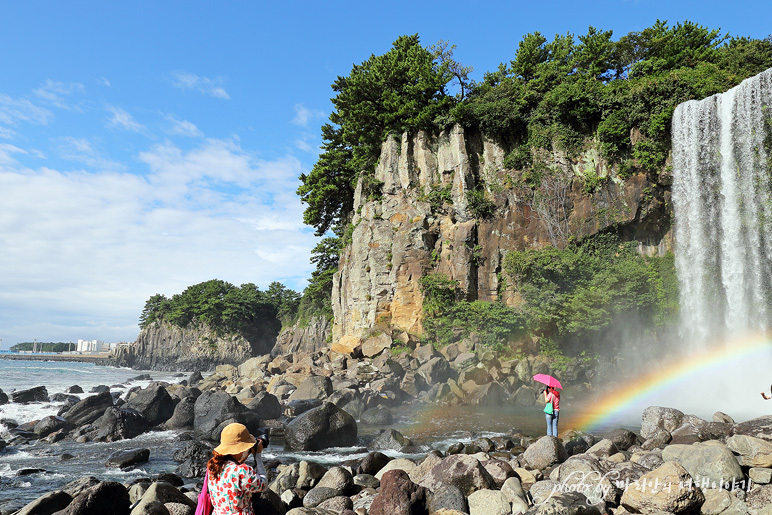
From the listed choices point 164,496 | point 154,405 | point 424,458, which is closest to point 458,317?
point 154,405

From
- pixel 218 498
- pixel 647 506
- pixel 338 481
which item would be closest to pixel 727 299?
pixel 647 506

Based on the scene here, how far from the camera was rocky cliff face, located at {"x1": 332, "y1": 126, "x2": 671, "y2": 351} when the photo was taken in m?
31.0

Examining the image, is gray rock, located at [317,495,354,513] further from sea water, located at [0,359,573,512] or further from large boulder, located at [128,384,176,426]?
large boulder, located at [128,384,176,426]

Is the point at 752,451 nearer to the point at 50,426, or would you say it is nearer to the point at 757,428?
the point at 757,428

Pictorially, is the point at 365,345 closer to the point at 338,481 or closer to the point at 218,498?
the point at 338,481

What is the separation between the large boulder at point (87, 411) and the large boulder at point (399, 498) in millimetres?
16933

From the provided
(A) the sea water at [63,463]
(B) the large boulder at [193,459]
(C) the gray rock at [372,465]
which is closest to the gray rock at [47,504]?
(A) the sea water at [63,463]

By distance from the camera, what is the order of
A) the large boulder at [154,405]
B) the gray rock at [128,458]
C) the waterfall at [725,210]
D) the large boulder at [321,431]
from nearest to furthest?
the gray rock at [128,458], the large boulder at [321,431], the large boulder at [154,405], the waterfall at [725,210]

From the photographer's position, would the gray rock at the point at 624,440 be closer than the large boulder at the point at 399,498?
No

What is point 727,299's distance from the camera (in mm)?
24797

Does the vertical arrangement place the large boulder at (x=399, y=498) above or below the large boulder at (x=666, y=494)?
below

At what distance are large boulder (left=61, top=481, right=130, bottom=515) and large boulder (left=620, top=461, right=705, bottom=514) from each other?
8.98m

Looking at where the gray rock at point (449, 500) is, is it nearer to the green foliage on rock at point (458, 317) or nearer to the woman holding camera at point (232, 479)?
the woman holding camera at point (232, 479)

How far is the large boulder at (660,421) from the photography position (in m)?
13.2
